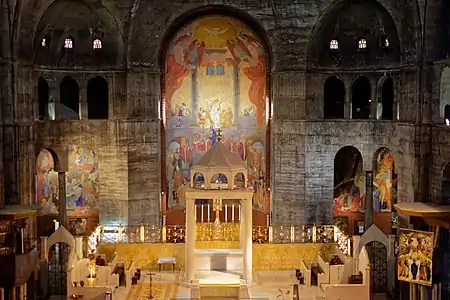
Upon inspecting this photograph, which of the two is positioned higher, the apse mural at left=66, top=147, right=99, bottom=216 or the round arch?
the round arch

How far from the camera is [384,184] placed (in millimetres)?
35344

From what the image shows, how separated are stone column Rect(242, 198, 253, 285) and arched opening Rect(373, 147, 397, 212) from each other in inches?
393

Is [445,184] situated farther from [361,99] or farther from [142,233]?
[142,233]

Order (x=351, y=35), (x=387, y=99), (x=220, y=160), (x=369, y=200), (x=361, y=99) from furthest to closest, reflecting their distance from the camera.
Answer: (x=361, y=99)
(x=387, y=99)
(x=369, y=200)
(x=351, y=35)
(x=220, y=160)

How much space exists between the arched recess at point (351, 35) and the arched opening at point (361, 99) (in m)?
2.03

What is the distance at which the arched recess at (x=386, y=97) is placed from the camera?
32812 millimetres

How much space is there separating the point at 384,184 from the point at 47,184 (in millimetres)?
17053

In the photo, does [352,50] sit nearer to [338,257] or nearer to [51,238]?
[338,257]

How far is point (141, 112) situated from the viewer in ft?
106

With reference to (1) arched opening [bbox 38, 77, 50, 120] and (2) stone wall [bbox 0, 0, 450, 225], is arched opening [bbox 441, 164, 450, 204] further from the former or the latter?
(1) arched opening [bbox 38, 77, 50, 120]

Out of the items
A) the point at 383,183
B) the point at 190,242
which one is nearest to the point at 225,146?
the point at 190,242

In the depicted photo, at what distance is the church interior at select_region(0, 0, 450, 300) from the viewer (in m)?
26.9

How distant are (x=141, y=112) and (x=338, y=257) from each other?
11246 mm

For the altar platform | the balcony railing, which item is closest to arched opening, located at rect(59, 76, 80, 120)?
the balcony railing
